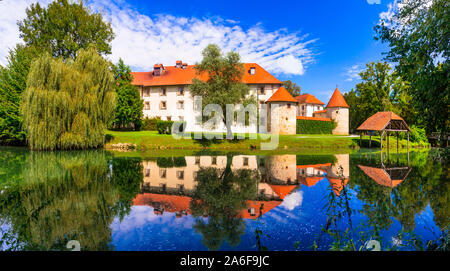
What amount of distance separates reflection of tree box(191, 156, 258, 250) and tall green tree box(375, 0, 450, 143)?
15.3ft

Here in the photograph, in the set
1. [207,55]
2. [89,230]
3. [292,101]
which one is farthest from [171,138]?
[89,230]

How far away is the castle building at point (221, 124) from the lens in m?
34.5

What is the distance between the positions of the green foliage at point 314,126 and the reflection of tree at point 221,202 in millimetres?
27660

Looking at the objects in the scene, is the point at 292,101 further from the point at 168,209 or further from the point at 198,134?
the point at 168,209

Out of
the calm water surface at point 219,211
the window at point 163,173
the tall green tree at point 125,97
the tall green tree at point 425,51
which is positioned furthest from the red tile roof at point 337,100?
the tall green tree at point 425,51

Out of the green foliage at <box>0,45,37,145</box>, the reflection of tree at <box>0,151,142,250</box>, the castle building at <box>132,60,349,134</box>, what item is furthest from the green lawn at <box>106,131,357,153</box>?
the reflection of tree at <box>0,151,142,250</box>

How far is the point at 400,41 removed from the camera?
5.25 metres

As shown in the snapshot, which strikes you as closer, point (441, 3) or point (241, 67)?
point (441, 3)

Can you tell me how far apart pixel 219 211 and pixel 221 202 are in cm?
74

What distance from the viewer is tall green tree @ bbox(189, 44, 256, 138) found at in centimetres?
2445

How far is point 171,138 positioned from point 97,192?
18.1 metres

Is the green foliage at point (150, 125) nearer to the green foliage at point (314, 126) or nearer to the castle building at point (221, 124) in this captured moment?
the castle building at point (221, 124)

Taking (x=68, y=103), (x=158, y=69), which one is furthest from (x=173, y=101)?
(x=68, y=103)
